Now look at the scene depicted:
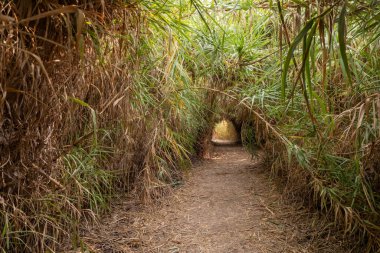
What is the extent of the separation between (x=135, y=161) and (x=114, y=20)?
1368mm

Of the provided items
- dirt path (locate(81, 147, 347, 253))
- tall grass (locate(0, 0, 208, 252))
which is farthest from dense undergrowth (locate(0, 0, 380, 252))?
dirt path (locate(81, 147, 347, 253))

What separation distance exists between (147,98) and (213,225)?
3.12 feet

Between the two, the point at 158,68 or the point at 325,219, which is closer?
the point at 325,219

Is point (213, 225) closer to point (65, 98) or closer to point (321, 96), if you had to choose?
point (321, 96)

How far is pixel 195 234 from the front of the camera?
1.97 metres

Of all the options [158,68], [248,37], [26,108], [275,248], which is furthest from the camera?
[248,37]

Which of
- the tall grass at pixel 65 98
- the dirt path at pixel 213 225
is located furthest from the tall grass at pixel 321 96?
the tall grass at pixel 65 98

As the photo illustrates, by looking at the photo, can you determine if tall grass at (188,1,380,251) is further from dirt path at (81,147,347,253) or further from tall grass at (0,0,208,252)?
tall grass at (0,0,208,252)

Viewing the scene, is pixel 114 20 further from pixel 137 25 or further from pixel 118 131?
pixel 118 131

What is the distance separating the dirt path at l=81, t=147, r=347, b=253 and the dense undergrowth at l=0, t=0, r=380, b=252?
0.50 feet

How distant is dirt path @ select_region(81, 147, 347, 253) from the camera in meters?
1.78

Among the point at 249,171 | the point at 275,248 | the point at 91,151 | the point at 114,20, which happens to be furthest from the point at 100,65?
the point at 249,171

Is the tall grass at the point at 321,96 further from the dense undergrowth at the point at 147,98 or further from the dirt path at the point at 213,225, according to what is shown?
the dirt path at the point at 213,225

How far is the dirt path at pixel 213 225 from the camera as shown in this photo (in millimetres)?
1776
